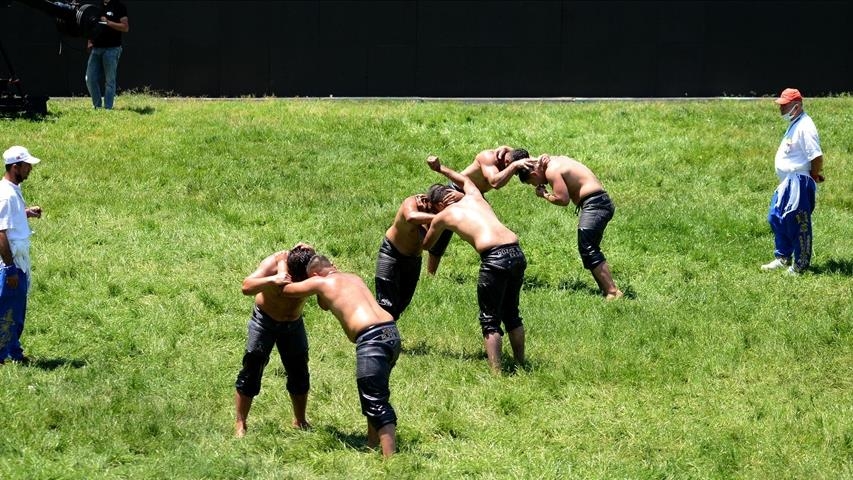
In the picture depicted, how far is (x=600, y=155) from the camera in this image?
17.2 m

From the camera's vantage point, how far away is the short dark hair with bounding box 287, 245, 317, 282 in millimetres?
8336

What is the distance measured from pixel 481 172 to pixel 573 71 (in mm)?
9893

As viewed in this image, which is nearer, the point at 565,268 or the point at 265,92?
the point at 565,268

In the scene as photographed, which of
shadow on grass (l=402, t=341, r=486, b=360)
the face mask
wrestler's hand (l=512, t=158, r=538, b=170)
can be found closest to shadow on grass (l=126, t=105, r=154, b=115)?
wrestler's hand (l=512, t=158, r=538, b=170)

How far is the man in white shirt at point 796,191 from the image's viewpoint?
1320cm

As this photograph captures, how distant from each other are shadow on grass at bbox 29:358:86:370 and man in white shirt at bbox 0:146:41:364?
22cm

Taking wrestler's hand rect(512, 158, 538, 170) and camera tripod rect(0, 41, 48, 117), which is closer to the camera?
wrestler's hand rect(512, 158, 538, 170)

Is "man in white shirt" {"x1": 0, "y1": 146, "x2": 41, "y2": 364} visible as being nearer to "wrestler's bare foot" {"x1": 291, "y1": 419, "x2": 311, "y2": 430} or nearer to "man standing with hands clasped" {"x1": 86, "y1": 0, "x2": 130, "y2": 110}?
"wrestler's bare foot" {"x1": 291, "y1": 419, "x2": 311, "y2": 430}

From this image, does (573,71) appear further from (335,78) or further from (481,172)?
(481,172)

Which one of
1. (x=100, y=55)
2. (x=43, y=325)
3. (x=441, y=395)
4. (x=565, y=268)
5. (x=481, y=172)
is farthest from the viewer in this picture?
(x=100, y=55)

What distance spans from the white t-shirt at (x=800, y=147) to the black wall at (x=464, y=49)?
28.3 feet

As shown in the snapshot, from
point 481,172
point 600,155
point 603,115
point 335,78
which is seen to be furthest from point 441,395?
point 335,78

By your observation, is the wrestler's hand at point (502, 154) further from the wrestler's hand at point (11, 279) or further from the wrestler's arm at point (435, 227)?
the wrestler's hand at point (11, 279)

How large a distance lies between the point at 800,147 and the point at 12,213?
8164mm
